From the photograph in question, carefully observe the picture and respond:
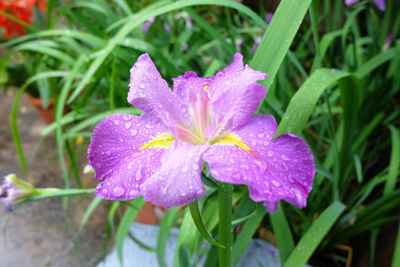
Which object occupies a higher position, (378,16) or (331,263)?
(378,16)

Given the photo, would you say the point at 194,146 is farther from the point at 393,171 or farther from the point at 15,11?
the point at 15,11

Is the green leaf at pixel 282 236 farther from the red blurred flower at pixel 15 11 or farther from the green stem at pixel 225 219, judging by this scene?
the red blurred flower at pixel 15 11

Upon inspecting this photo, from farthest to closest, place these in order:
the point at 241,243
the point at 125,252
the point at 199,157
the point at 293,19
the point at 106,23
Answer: the point at 106,23 < the point at 125,252 < the point at 241,243 < the point at 293,19 < the point at 199,157

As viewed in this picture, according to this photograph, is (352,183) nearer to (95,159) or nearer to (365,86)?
(365,86)

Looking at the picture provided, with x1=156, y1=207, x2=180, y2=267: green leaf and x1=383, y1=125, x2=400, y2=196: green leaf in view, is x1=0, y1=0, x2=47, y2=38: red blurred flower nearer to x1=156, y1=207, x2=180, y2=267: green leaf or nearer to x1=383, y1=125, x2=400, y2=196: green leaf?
x1=156, y1=207, x2=180, y2=267: green leaf

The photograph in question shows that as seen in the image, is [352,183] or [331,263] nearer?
[331,263]

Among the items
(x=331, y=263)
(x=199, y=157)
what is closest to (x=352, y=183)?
(x=331, y=263)

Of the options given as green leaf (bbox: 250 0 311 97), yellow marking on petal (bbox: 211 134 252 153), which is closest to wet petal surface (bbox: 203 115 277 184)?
yellow marking on petal (bbox: 211 134 252 153)

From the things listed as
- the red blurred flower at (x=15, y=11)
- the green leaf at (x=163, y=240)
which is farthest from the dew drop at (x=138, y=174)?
the red blurred flower at (x=15, y=11)
